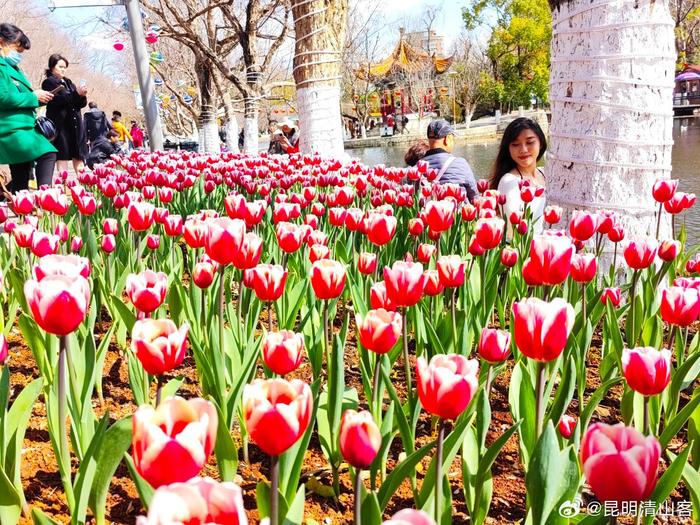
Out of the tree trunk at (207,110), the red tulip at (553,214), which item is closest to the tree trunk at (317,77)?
the red tulip at (553,214)

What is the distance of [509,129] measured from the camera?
4512 mm

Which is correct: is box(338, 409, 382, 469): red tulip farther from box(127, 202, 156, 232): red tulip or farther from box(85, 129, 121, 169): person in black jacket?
box(85, 129, 121, 169): person in black jacket

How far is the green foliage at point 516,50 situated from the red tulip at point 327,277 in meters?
44.2

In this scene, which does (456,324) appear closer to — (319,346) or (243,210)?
(319,346)

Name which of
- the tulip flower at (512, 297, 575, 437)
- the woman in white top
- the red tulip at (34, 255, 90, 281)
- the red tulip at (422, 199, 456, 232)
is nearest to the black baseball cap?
the woman in white top

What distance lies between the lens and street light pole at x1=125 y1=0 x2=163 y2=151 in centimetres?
893

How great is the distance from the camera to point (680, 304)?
161 centimetres

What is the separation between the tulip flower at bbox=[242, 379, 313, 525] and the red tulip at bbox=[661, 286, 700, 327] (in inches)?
44.3

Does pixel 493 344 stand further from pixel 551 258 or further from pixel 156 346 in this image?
pixel 156 346

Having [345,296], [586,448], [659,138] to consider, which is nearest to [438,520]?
[586,448]

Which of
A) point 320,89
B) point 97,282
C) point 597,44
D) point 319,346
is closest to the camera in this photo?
point 319,346

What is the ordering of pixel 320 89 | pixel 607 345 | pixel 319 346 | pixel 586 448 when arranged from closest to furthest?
pixel 586 448 → pixel 319 346 → pixel 607 345 → pixel 320 89

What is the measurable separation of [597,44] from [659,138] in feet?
1.71

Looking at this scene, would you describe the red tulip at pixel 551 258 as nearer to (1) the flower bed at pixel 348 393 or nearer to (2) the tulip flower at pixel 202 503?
(1) the flower bed at pixel 348 393
